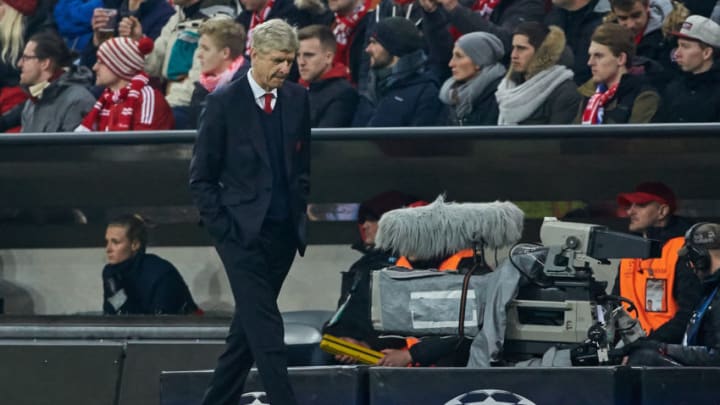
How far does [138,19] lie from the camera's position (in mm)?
12453

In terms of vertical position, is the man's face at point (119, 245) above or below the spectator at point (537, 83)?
below

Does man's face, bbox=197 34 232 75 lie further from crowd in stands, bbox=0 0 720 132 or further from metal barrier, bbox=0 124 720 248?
metal barrier, bbox=0 124 720 248

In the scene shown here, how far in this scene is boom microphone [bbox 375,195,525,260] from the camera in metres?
8.80

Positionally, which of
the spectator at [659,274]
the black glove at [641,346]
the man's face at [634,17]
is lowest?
Result: the black glove at [641,346]

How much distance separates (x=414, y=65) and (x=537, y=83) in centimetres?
83

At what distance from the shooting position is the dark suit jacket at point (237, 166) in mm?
7371

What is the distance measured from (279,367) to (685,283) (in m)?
2.79

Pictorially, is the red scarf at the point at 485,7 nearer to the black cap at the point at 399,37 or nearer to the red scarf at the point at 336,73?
the black cap at the point at 399,37

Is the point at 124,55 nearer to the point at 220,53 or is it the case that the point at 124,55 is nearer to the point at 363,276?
the point at 220,53

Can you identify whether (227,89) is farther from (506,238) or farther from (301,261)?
(301,261)

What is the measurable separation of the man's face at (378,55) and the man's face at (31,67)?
2564 mm

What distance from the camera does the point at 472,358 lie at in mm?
8289

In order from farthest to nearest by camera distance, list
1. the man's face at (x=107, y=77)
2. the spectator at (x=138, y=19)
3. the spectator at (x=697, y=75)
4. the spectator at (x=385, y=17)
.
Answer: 1. the spectator at (x=138, y=19)
2. the man's face at (x=107, y=77)
3. the spectator at (x=385, y=17)
4. the spectator at (x=697, y=75)

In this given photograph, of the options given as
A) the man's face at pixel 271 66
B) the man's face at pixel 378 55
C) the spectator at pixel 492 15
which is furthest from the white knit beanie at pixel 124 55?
the man's face at pixel 271 66
